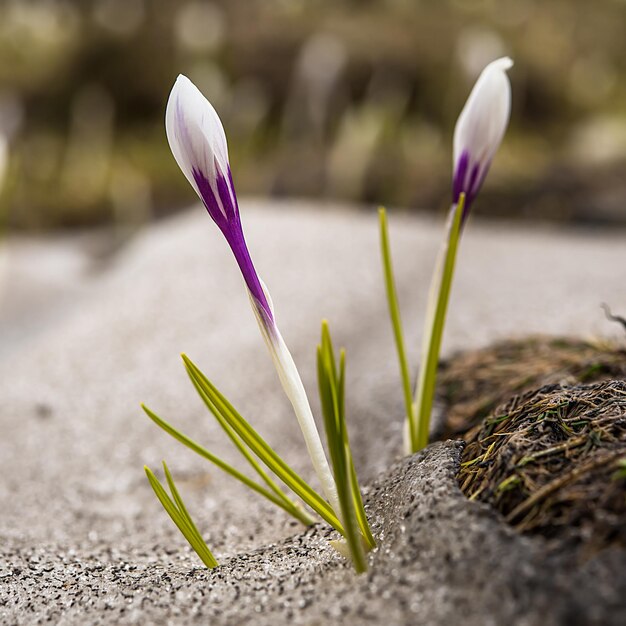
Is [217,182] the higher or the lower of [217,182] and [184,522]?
the higher

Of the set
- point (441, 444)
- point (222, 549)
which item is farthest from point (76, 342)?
point (441, 444)

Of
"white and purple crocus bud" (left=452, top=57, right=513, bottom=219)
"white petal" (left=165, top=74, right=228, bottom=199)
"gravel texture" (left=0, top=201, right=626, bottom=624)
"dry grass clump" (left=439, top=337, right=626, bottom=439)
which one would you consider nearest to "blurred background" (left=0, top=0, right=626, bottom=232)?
"gravel texture" (left=0, top=201, right=626, bottom=624)

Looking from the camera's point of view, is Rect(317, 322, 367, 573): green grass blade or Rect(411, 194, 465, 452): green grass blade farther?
Rect(411, 194, 465, 452): green grass blade

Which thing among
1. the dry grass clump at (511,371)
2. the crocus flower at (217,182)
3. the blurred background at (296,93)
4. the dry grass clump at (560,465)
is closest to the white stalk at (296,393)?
the crocus flower at (217,182)

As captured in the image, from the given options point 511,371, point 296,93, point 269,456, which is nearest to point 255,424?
point 511,371

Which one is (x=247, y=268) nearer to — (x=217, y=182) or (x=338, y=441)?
(x=217, y=182)

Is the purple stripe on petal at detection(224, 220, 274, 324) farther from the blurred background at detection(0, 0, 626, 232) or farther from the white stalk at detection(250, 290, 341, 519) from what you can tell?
the blurred background at detection(0, 0, 626, 232)
